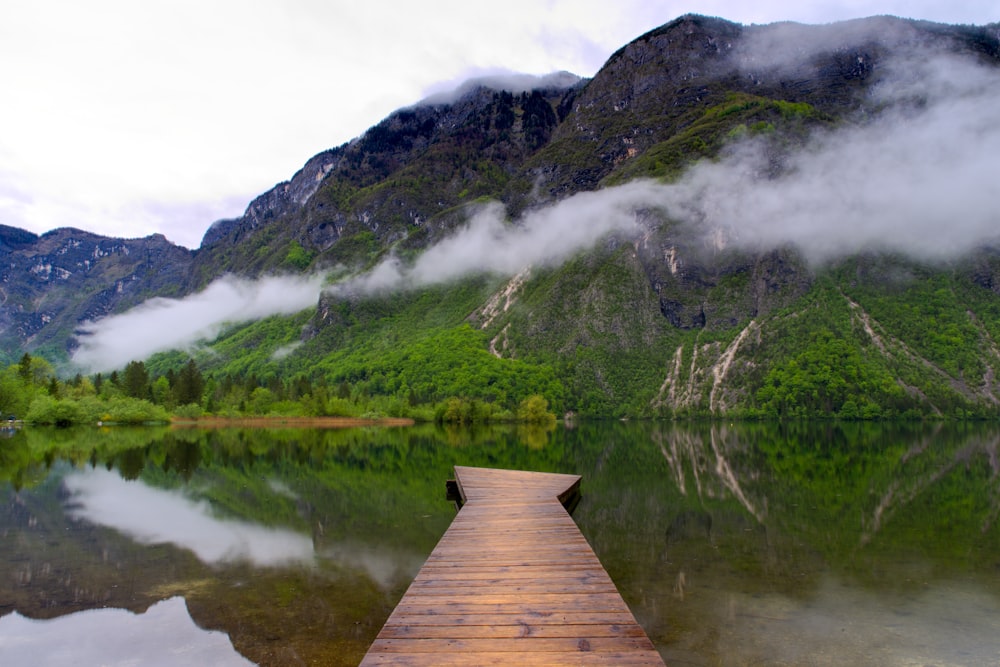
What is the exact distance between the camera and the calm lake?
1087 cm

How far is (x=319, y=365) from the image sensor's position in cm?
19038

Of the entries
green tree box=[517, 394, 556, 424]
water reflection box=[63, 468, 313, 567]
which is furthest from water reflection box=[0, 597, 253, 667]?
green tree box=[517, 394, 556, 424]

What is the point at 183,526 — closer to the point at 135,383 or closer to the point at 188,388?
the point at 188,388

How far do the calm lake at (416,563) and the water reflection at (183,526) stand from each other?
0.12 meters

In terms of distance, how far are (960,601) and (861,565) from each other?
2.77 meters

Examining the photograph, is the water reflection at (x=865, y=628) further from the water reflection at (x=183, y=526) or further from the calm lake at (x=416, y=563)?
the water reflection at (x=183, y=526)

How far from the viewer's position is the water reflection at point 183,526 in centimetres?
1697

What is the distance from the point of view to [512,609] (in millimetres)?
9219

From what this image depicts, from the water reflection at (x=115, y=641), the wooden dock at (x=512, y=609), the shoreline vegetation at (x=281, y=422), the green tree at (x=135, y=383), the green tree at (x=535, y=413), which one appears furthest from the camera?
the green tree at (x=535, y=413)

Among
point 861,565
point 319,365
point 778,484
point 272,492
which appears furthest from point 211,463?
point 319,365

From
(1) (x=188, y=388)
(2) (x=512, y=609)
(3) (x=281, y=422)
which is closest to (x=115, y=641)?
(2) (x=512, y=609)

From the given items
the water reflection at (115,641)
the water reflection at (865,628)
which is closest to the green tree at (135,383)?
the water reflection at (115,641)

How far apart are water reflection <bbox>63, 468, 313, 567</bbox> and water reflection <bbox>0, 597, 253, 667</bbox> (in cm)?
395

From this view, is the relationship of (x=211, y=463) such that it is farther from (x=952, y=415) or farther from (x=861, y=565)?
(x=952, y=415)
